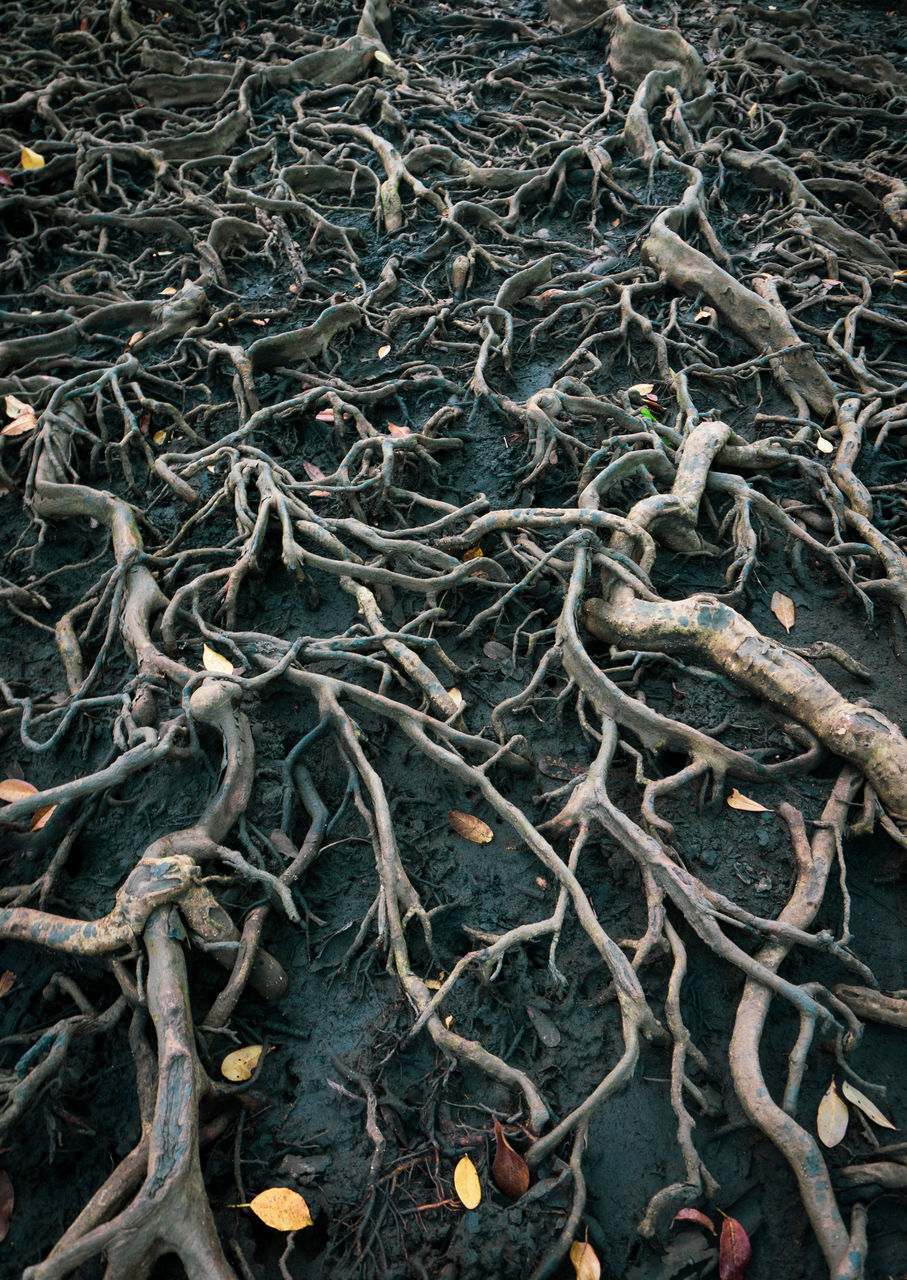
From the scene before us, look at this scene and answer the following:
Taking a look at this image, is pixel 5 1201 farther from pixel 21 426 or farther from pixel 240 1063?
pixel 21 426

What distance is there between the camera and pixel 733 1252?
2.02 m

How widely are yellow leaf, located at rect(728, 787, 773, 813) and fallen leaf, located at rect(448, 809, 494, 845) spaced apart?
35.7 inches

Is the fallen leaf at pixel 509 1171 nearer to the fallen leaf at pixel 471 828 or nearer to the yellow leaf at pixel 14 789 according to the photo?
the fallen leaf at pixel 471 828

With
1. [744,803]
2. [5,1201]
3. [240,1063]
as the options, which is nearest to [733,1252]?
[744,803]

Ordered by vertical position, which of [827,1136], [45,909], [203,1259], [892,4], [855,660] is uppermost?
[892,4]

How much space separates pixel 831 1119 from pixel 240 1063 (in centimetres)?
177

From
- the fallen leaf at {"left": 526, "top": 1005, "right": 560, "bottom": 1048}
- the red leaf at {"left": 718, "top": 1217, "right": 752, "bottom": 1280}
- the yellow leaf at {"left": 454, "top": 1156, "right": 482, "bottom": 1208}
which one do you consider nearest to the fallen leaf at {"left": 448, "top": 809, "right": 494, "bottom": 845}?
the fallen leaf at {"left": 526, "top": 1005, "right": 560, "bottom": 1048}

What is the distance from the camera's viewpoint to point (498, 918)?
8.90ft

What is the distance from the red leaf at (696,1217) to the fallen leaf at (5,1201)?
185cm

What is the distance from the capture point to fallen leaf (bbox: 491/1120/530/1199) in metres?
2.14

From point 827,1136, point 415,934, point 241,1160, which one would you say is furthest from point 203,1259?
point 827,1136

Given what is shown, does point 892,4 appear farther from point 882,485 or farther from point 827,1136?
point 827,1136

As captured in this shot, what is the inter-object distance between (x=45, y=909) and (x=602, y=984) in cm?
191

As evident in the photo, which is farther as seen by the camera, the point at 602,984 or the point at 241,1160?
the point at 602,984
